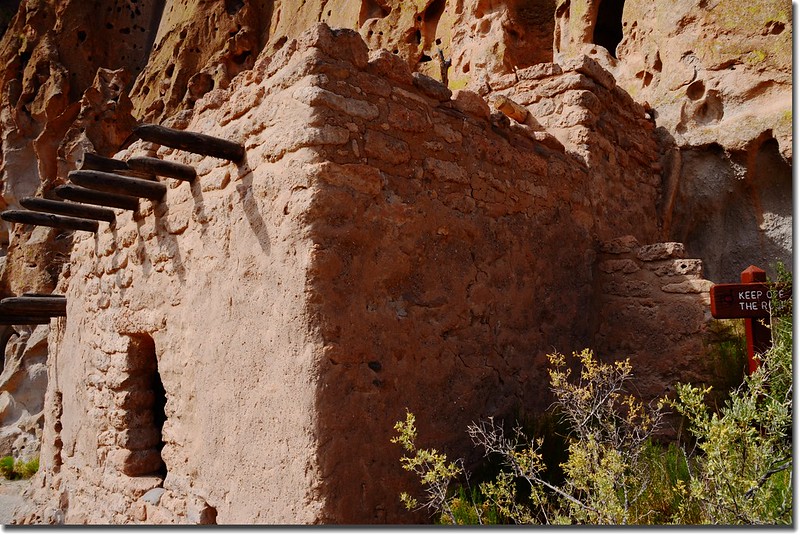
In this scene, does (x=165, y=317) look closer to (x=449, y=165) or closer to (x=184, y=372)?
(x=184, y=372)

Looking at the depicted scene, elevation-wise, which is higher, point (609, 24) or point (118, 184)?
point (609, 24)

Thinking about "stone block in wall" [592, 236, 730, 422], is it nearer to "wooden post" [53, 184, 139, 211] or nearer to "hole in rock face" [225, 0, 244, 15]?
"wooden post" [53, 184, 139, 211]

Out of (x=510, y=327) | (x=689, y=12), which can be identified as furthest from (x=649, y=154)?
(x=510, y=327)

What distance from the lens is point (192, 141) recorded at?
9.94 ft

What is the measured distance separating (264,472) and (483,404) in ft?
4.13

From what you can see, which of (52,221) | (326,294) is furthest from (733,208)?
(52,221)

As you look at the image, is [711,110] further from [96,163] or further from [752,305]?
[96,163]

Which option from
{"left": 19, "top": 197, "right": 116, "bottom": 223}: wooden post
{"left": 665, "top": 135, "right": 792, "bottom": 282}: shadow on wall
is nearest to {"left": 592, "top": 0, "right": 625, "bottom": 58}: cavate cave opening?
{"left": 665, "top": 135, "right": 792, "bottom": 282}: shadow on wall

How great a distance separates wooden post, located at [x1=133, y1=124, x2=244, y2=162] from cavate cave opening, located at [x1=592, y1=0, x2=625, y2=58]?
19.6 feet

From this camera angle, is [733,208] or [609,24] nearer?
[733,208]

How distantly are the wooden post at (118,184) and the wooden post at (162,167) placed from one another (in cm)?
35

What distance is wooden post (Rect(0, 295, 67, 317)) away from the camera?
4.90m

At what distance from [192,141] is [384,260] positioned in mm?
1124

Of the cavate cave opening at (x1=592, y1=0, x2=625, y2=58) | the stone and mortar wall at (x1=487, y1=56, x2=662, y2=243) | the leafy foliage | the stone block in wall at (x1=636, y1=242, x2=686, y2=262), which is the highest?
the cavate cave opening at (x1=592, y1=0, x2=625, y2=58)
